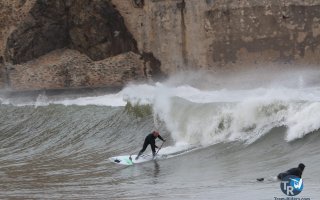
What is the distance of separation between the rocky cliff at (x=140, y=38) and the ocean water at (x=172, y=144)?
1168 millimetres

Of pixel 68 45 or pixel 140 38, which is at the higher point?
pixel 140 38

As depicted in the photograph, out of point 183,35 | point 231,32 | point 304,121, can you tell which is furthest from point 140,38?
point 304,121

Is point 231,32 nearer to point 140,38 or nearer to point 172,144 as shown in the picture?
point 140,38

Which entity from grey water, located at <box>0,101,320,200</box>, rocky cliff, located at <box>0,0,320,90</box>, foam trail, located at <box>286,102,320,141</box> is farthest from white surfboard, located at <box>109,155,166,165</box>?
rocky cliff, located at <box>0,0,320,90</box>

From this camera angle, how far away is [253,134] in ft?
45.2

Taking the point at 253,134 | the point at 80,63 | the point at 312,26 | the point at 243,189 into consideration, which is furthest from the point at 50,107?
the point at 243,189

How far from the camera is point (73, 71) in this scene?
26.1 meters

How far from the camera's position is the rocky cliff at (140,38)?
909 inches

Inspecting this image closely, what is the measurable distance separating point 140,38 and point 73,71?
9.21ft

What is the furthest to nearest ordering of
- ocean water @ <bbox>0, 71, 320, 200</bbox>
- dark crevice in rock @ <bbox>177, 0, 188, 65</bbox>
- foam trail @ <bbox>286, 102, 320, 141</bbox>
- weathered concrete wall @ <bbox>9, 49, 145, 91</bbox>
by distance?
1. weathered concrete wall @ <bbox>9, 49, 145, 91</bbox>
2. dark crevice in rock @ <bbox>177, 0, 188, 65</bbox>
3. foam trail @ <bbox>286, 102, 320, 141</bbox>
4. ocean water @ <bbox>0, 71, 320, 200</bbox>

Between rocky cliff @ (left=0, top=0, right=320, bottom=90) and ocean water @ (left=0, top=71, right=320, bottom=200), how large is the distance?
117 centimetres

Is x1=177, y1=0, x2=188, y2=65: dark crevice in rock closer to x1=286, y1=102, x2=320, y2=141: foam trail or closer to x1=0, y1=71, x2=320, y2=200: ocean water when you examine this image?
x1=0, y1=71, x2=320, y2=200: ocean water

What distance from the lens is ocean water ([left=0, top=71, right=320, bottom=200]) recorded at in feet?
34.3

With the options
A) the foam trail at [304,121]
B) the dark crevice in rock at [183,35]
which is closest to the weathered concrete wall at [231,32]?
the dark crevice in rock at [183,35]
